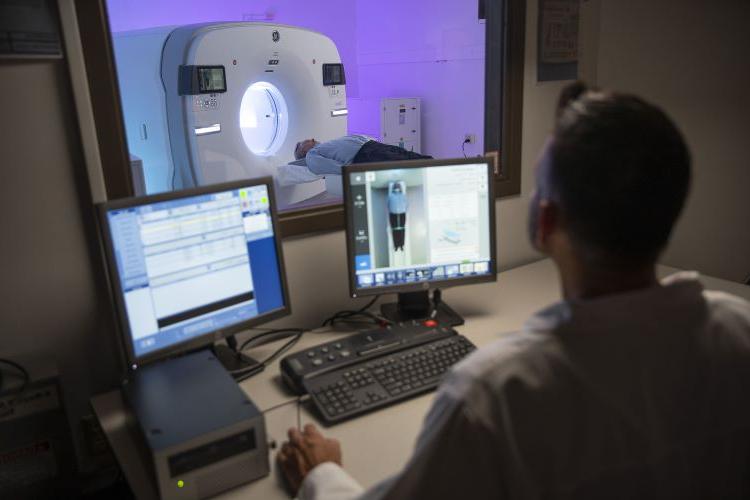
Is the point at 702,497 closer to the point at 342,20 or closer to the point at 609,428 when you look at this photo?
the point at 609,428

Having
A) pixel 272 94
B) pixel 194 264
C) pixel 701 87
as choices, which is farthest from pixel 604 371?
pixel 272 94

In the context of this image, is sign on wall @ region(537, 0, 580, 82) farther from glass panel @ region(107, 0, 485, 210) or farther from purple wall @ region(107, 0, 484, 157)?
purple wall @ region(107, 0, 484, 157)

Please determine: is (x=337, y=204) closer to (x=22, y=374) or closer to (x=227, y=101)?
(x=22, y=374)

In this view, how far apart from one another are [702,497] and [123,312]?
1.06m

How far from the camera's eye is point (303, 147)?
9.59ft

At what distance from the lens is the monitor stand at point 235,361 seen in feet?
4.69

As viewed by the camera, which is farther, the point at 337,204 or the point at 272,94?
the point at 272,94

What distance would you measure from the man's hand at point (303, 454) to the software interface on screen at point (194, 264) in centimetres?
40

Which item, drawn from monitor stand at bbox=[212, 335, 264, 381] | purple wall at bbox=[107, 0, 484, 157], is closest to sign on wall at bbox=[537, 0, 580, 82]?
purple wall at bbox=[107, 0, 484, 157]

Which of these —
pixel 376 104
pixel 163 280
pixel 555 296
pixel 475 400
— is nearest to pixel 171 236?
pixel 163 280

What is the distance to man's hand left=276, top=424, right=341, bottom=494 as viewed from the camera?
1038mm

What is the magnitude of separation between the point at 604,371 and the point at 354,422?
651 mm

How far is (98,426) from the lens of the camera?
139cm

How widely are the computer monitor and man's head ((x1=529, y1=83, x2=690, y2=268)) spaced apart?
85cm
